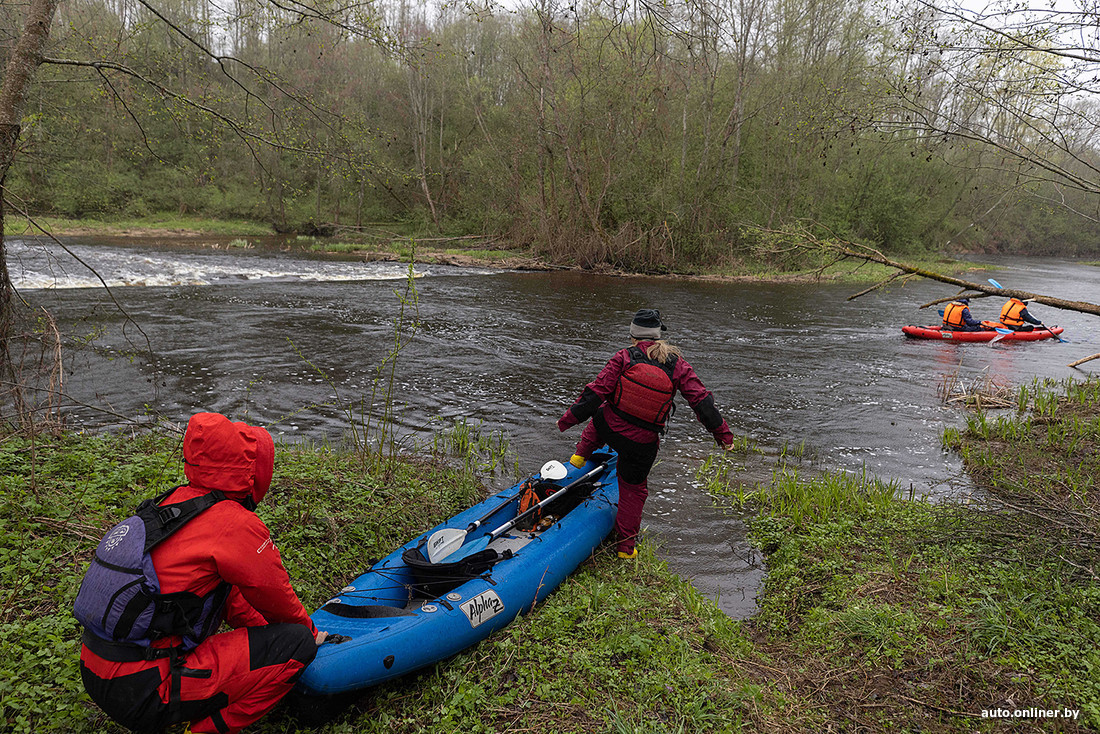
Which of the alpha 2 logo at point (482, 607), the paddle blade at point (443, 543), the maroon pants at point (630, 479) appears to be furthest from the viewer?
the maroon pants at point (630, 479)

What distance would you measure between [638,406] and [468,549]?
59.3 inches

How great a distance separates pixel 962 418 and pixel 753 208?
19.5m

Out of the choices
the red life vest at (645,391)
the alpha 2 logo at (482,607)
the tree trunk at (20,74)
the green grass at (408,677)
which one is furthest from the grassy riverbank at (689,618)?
the tree trunk at (20,74)

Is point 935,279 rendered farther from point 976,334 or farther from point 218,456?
point 976,334

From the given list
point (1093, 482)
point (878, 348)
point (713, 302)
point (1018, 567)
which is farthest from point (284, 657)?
point (713, 302)

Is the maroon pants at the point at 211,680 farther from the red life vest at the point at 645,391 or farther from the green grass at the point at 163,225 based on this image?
the green grass at the point at 163,225

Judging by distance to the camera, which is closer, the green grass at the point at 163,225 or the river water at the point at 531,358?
the river water at the point at 531,358

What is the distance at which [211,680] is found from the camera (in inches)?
92.2

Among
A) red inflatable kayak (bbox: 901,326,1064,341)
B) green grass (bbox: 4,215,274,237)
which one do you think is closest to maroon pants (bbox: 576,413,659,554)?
red inflatable kayak (bbox: 901,326,1064,341)

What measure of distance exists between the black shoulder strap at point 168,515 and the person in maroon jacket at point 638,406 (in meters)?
2.59

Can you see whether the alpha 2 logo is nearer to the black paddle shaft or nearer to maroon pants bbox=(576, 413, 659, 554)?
the black paddle shaft

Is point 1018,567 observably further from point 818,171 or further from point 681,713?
point 818,171

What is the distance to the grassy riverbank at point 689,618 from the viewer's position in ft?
8.87

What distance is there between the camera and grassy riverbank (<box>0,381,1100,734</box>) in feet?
8.87
